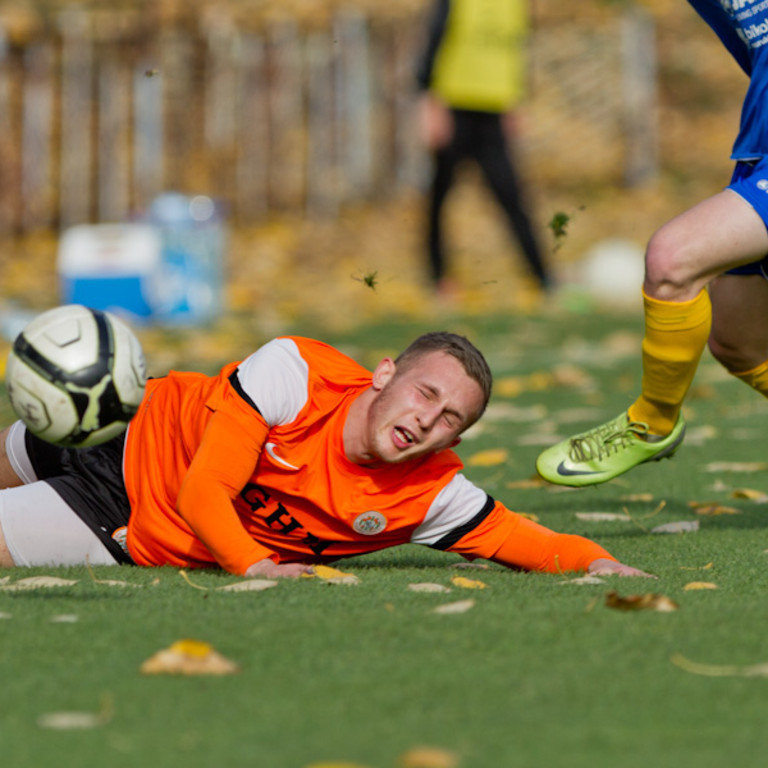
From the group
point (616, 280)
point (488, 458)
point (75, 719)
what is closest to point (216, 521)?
point (75, 719)

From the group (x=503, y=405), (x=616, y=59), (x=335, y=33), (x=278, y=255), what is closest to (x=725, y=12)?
Result: (x=503, y=405)

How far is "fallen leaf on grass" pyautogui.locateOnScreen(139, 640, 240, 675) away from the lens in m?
2.28

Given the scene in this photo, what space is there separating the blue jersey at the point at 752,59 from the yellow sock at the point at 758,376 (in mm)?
622

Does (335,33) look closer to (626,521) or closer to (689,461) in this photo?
(689,461)

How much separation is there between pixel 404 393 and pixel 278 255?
1071 centimetres

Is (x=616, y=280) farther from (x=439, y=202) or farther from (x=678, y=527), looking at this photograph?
(x=678, y=527)

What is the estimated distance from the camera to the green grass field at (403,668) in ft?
6.34

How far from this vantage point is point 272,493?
3.28m

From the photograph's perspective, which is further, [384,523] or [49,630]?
[384,523]

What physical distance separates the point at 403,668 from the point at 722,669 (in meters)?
0.52

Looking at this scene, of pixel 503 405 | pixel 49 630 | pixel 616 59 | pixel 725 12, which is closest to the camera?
pixel 49 630

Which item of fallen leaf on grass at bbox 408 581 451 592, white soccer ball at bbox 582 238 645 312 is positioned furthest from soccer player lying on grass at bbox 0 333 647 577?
white soccer ball at bbox 582 238 645 312

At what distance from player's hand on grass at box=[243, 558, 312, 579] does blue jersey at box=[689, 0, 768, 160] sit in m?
1.63

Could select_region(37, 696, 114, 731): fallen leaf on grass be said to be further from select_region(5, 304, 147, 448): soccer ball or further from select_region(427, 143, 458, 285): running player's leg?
select_region(427, 143, 458, 285): running player's leg
